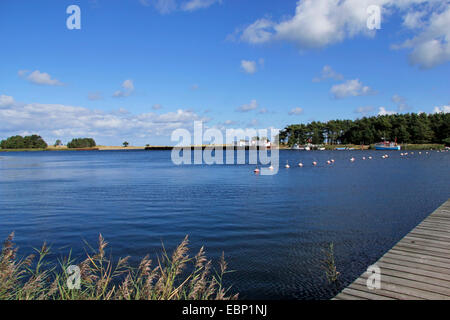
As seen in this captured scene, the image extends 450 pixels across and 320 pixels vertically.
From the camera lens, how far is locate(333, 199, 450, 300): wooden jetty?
21.2 feet

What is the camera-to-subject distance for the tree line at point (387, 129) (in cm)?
14412

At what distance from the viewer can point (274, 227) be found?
16.3 m

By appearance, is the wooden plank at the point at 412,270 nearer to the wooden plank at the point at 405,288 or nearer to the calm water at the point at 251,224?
the wooden plank at the point at 405,288

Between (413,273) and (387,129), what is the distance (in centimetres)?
16781

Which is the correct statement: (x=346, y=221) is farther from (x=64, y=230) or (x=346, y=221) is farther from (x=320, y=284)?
(x=64, y=230)

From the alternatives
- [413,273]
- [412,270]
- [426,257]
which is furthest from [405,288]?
[426,257]

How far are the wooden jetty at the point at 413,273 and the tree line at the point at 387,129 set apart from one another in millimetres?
156649

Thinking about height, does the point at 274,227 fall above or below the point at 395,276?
below

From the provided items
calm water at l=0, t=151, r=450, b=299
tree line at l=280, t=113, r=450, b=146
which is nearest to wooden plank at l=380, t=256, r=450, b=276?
calm water at l=0, t=151, r=450, b=299

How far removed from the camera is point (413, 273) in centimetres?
743

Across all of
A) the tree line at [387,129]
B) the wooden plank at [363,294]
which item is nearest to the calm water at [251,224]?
the wooden plank at [363,294]
